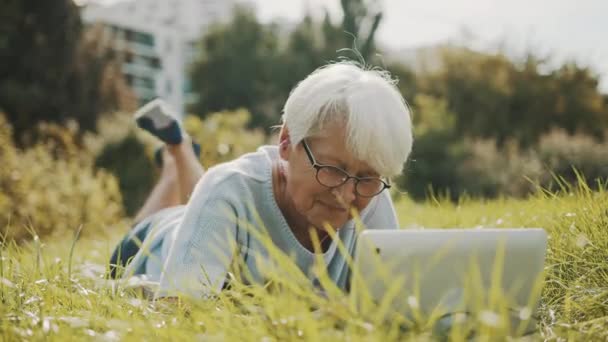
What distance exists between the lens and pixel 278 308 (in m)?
1.63

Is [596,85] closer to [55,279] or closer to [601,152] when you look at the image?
[601,152]

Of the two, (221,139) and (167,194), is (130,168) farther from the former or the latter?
(167,194)

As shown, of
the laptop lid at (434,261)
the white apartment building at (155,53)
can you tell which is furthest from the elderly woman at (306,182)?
the white apartment building at (155,53)

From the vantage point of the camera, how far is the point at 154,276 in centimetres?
329

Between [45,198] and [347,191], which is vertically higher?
[347,191]

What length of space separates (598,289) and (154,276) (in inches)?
80.1

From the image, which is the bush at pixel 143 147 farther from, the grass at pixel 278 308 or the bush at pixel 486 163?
the grass at pixel 278 308

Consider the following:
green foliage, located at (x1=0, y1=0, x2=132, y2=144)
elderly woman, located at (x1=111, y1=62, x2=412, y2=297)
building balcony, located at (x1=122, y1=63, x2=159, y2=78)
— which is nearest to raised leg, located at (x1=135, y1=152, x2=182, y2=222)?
elderly woman, located at (x1=111, y1=62, x2=412, y2=297)

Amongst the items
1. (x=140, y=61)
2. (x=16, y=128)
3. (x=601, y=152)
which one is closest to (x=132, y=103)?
(x=16, y=128)

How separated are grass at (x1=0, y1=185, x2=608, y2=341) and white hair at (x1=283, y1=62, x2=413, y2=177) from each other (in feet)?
1.97

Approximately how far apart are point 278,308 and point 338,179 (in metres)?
0.93

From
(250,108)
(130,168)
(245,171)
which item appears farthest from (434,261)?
(250,108)

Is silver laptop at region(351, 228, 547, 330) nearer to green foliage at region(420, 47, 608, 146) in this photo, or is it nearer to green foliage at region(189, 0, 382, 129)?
green foliage at region(420, 47, 608, 146)

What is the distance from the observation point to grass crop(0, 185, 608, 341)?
1.57 meters
